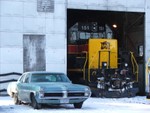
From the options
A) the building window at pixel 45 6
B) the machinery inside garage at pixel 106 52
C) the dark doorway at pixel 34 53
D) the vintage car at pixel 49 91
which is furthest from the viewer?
the building window at pixel 45 6

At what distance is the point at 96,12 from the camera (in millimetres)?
29750

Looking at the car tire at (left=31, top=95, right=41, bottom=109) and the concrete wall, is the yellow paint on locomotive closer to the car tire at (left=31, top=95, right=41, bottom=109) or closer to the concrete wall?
the concrete wall

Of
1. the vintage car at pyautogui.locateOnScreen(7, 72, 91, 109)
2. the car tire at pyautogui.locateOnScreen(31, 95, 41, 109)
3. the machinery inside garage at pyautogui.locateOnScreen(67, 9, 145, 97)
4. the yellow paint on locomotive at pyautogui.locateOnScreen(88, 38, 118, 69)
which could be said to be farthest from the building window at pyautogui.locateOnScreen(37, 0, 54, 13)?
the car tire at pyautogui.locateOnScreen(31, 95, 41, 109)

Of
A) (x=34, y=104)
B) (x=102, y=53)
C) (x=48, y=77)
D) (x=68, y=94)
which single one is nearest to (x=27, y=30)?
(x=102, y=53)

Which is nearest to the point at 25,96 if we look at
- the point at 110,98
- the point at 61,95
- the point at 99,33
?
the point at 61,95

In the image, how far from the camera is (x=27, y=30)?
25.6 meters

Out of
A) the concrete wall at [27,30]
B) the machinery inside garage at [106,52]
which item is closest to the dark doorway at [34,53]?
the concrete wall at [27,30]

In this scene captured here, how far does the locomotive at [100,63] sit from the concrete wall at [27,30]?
1.09 metres

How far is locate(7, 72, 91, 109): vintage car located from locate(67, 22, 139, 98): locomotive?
6.47 m

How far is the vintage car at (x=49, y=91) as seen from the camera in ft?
54.3

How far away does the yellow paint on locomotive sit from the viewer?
26.0 metres

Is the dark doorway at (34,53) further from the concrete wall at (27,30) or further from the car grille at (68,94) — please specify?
the car grille at (68,94)

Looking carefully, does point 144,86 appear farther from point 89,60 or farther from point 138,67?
point 89,60

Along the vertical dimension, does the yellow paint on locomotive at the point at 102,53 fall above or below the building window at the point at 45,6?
below
